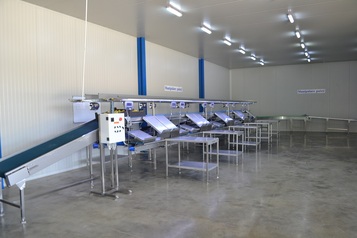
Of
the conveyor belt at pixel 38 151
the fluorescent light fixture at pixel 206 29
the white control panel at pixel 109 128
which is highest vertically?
the fluorescent light fixture at pixel 206 29

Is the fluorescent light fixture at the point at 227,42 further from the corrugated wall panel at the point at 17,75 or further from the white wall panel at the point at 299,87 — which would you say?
the white wall panel at the point at 299,87

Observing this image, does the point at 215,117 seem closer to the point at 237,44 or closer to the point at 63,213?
the point at 237,44

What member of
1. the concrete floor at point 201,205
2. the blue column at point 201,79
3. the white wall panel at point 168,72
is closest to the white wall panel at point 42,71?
the concrete floor at point 201,205

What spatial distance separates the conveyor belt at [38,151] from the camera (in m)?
3.22

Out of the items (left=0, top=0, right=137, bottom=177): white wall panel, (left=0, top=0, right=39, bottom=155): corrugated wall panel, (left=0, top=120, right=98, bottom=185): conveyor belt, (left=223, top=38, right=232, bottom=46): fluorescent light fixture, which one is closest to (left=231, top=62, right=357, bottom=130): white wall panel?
(left=223, top=38, right=232, bottom=46): fluorescent light fixture

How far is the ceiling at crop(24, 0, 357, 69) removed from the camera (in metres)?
5.31

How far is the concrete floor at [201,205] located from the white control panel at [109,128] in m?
0.89

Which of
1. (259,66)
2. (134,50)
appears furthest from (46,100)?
(259,66)

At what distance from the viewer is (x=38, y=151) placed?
11.6 feet

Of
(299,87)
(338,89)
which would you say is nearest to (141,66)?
(299,87)

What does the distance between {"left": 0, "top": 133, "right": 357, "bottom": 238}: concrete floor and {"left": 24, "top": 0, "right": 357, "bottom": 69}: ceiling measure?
10.8 feet

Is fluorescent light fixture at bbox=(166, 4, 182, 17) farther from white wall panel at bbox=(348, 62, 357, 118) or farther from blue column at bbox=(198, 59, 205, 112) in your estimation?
white wall panel at bbox=(348, 62, 357, 118)

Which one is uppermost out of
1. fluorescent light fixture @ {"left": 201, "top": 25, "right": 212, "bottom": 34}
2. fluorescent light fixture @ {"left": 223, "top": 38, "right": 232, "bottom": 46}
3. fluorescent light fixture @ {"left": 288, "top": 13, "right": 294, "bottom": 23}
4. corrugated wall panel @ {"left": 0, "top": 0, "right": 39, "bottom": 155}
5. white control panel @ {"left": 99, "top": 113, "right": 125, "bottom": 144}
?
fluorescent light fixture @ {"left": 223, "top": 38, "right": 232, "bottom": 46}

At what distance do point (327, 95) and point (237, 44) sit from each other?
6.64 m
